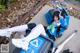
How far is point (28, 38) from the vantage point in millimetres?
6094

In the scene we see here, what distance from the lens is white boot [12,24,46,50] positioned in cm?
593

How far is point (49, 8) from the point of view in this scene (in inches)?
303

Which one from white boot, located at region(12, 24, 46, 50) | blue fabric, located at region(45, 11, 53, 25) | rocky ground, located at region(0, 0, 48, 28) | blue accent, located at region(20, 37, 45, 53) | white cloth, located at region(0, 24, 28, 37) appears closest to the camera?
white boot, located at region(12, 24, 46, 50)

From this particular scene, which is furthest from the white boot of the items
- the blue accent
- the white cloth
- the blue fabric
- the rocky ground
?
the rocky ground

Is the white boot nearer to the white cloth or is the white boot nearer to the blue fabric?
the white cloth

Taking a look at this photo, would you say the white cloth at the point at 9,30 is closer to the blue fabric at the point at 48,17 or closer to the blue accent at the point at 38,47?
the blue accent at the point at 38,47

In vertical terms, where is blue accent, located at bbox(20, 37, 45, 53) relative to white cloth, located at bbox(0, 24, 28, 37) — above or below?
below

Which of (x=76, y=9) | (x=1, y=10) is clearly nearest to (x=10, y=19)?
(x=1, y=10)

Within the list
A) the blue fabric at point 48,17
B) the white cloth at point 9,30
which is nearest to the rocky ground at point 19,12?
the blue fabric at point 48,17

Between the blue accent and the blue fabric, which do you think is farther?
the blue fabric

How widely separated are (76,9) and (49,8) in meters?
0.57

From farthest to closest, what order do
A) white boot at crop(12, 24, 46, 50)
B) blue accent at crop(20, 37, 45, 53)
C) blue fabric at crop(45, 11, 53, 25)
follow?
blue fabric at crop(45, 11, 53, 25) < blue accent at crop(20, 37, 45, 53) < white boot at crop(12, 24, 46, 50)

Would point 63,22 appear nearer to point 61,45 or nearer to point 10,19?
point 61,45

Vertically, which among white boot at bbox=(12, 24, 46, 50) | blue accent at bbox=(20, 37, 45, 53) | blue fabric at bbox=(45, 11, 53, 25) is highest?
blue fabric at bbox=(45, 11, 53, 25)
